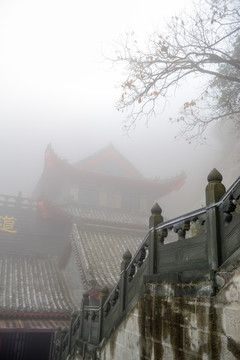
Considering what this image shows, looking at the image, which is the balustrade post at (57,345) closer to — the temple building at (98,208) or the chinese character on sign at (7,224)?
the temple building at (98,208)

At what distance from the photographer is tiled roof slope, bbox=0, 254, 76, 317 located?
11.5 metres

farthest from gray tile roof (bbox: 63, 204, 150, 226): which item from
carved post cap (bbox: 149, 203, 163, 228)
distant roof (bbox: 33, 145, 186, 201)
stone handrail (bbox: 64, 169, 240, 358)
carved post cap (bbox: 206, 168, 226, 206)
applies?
carved post cap (bbox: 206, 168, 226, 206)

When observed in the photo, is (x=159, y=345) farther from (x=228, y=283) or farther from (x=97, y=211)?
(x=97, y=211)

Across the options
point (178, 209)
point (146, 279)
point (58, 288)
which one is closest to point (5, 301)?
point (58, 288)

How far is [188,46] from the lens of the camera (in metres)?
7.01

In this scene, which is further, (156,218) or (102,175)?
(102,175)

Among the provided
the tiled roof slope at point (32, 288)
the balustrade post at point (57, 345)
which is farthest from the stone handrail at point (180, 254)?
the tiled roof slope at point (32, 288)

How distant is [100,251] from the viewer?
14.9 metres

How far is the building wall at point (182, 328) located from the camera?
332 cm

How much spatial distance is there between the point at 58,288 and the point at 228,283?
38.5 feet

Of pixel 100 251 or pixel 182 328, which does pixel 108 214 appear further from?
pixel 182 328

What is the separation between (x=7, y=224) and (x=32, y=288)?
15.0ft

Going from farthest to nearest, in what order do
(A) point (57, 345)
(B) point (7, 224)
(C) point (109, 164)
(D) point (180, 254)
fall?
(C) point (109, 164)
(B) point (7, 224)
(A) point (57, 345)
(D) point (180, 254)

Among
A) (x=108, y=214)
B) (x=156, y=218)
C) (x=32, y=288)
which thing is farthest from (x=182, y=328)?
(x=108, y=214)
